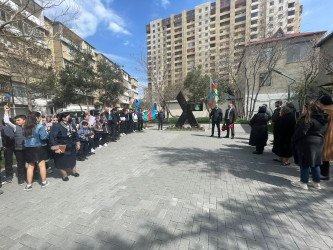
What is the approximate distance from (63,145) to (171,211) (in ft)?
10.0

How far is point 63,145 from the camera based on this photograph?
147 inches

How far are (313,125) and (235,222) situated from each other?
2.51 metres

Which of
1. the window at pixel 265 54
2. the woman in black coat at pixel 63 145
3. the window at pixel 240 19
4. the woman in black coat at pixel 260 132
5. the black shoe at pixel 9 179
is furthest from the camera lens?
the window at pixel 240 19

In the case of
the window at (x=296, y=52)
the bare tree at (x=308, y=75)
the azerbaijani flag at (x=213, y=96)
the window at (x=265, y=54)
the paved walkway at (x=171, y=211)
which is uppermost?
the window at (x=296, y=52)

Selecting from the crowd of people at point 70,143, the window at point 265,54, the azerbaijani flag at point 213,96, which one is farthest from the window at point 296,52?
the crowd of people at point 70,143

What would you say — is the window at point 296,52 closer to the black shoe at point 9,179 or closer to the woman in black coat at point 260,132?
the woman in black coat at point 260,132

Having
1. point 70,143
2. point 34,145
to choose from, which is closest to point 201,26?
point 70,143

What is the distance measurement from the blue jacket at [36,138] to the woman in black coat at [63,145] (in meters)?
0.18

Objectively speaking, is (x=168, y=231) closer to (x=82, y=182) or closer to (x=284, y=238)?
(x=284, y=238)

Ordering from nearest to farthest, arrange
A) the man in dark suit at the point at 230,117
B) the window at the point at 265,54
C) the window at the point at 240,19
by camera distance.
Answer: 1. the man in dark suit at the point at 230,117
2. the window at the point at 265,54
3. the window at the point at 240,19

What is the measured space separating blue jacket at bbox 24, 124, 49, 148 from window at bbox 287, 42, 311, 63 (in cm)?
2346

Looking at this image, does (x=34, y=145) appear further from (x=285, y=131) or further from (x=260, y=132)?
(x=260, y=132)

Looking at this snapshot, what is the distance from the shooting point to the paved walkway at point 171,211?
2014 millimetres

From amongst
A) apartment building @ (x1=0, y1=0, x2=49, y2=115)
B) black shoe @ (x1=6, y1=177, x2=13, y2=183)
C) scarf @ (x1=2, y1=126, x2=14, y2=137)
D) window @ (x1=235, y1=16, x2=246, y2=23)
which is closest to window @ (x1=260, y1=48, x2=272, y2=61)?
apartment building @ (x1=0, y1=0, x2=49, y2=115)
